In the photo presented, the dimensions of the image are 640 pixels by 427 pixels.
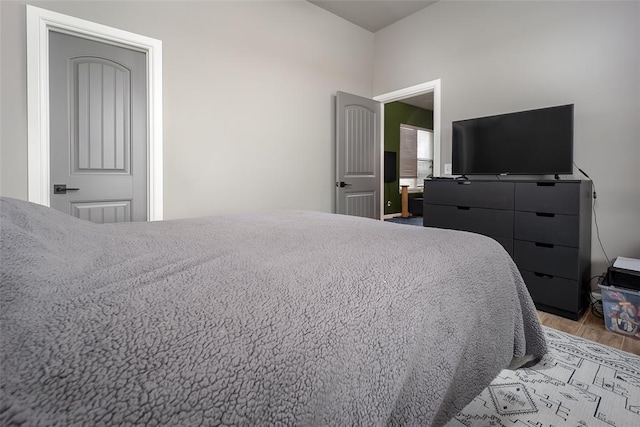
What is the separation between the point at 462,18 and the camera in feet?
11.0

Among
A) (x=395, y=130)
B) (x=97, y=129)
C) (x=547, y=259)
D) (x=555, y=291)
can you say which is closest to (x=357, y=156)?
(x=547, y=259)

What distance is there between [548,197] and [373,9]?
2.88m

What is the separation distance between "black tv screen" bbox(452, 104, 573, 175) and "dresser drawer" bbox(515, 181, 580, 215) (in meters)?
0.31

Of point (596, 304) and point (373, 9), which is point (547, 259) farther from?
point (373, 9)

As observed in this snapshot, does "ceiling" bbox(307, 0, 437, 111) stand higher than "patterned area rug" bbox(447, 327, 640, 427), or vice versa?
"ceiling" bbox(307, 0, 437, 111)

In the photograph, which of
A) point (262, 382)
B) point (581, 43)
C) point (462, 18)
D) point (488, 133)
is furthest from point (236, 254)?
point (462, 18)

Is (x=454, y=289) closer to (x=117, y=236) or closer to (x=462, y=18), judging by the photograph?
(x=117, y=236)

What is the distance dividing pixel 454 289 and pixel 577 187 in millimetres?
2059

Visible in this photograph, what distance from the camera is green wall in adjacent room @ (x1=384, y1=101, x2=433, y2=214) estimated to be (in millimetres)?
7148

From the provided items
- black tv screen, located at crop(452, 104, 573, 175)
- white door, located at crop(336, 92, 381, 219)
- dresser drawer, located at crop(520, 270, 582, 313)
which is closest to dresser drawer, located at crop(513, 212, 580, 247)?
dresser drawer, located at crop(520, 270, 582, 313)

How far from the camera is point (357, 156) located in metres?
4.02

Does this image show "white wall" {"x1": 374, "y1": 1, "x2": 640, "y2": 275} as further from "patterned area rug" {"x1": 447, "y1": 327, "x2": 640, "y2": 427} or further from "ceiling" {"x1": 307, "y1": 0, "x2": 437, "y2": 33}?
"patterned area rug" {"x1": 447, "y1": 327, "x2": 640, "y2": 427}

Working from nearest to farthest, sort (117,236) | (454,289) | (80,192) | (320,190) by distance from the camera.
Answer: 1. (454,289)
2. (117,236)
3. (80,192)
4. (320,190)

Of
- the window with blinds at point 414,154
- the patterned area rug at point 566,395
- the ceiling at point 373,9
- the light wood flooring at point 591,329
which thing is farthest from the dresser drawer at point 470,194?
the window with blinds at point 414,154
